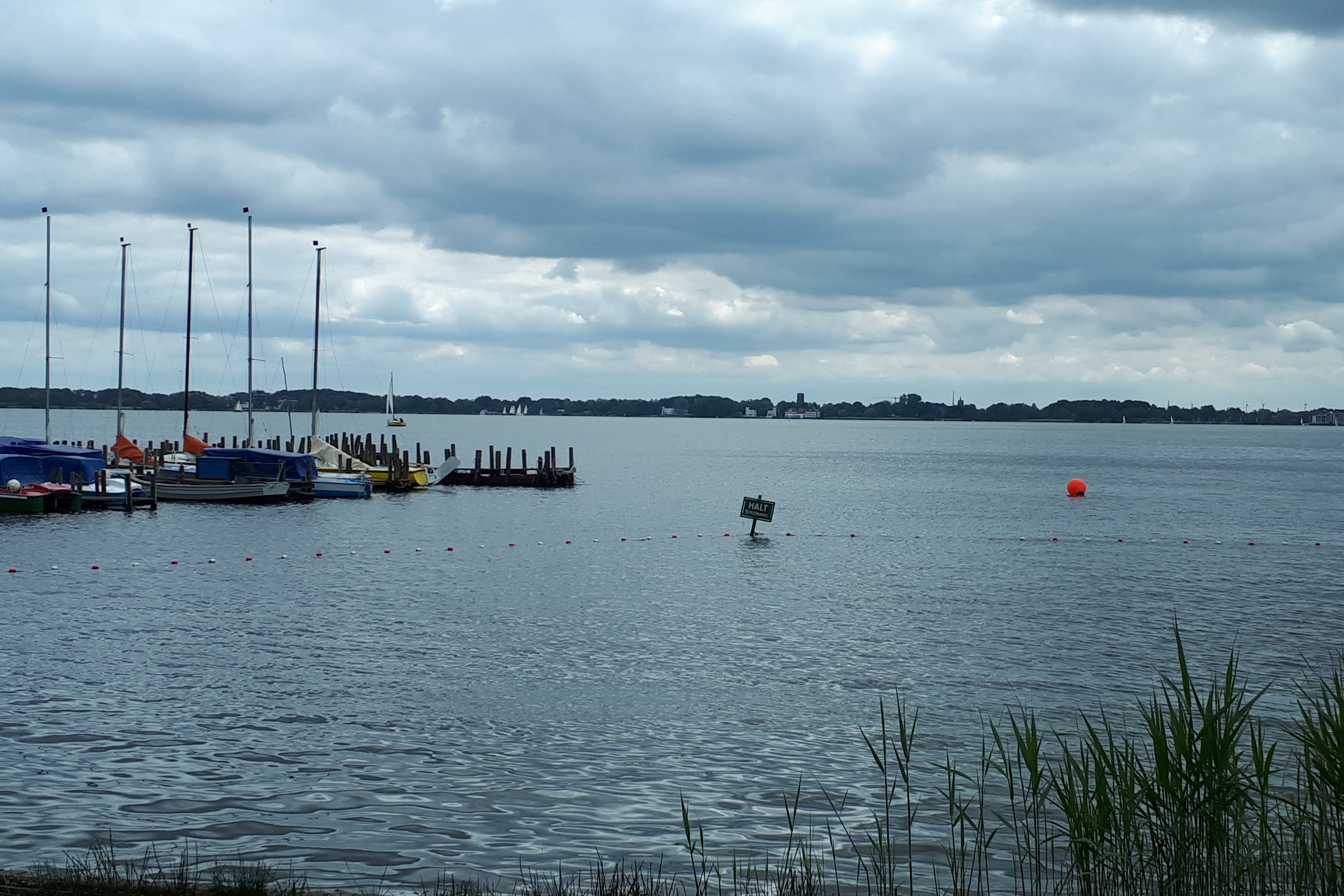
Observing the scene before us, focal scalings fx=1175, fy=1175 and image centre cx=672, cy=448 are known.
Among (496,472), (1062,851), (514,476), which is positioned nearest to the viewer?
(1062,851)

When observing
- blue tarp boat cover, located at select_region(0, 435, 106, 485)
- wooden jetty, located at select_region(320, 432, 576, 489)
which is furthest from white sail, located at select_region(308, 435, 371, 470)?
blue tarp boat cover, located at select_region(0, 435, 106, 485)

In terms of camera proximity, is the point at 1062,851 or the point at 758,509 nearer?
the point at 1062,851

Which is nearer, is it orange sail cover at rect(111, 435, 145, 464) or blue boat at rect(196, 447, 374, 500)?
blue boat at rect(196, 447, 374, 500)

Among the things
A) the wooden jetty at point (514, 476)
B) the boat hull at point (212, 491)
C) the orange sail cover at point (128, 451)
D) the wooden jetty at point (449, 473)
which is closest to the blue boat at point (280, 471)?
the boat hull at point (212, 491)

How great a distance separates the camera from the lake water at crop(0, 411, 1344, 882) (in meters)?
11.6

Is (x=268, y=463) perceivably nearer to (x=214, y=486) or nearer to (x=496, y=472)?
(x=214, y=486)

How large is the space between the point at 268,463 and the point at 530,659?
39266 mm

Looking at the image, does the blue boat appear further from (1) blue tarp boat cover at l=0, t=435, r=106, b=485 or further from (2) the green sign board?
(2) the green sign board

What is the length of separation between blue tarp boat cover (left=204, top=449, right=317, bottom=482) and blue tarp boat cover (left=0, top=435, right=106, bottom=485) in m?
5.16

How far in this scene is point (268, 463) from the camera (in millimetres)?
55500

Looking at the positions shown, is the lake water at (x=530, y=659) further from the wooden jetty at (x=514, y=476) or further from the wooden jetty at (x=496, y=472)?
the wooden jetty at (x=514, y=476)

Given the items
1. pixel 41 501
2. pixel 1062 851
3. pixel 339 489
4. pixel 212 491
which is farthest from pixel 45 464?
pixel 1062 851

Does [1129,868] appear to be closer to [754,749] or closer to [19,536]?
[754,749]

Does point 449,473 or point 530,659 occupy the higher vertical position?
point 449,473
